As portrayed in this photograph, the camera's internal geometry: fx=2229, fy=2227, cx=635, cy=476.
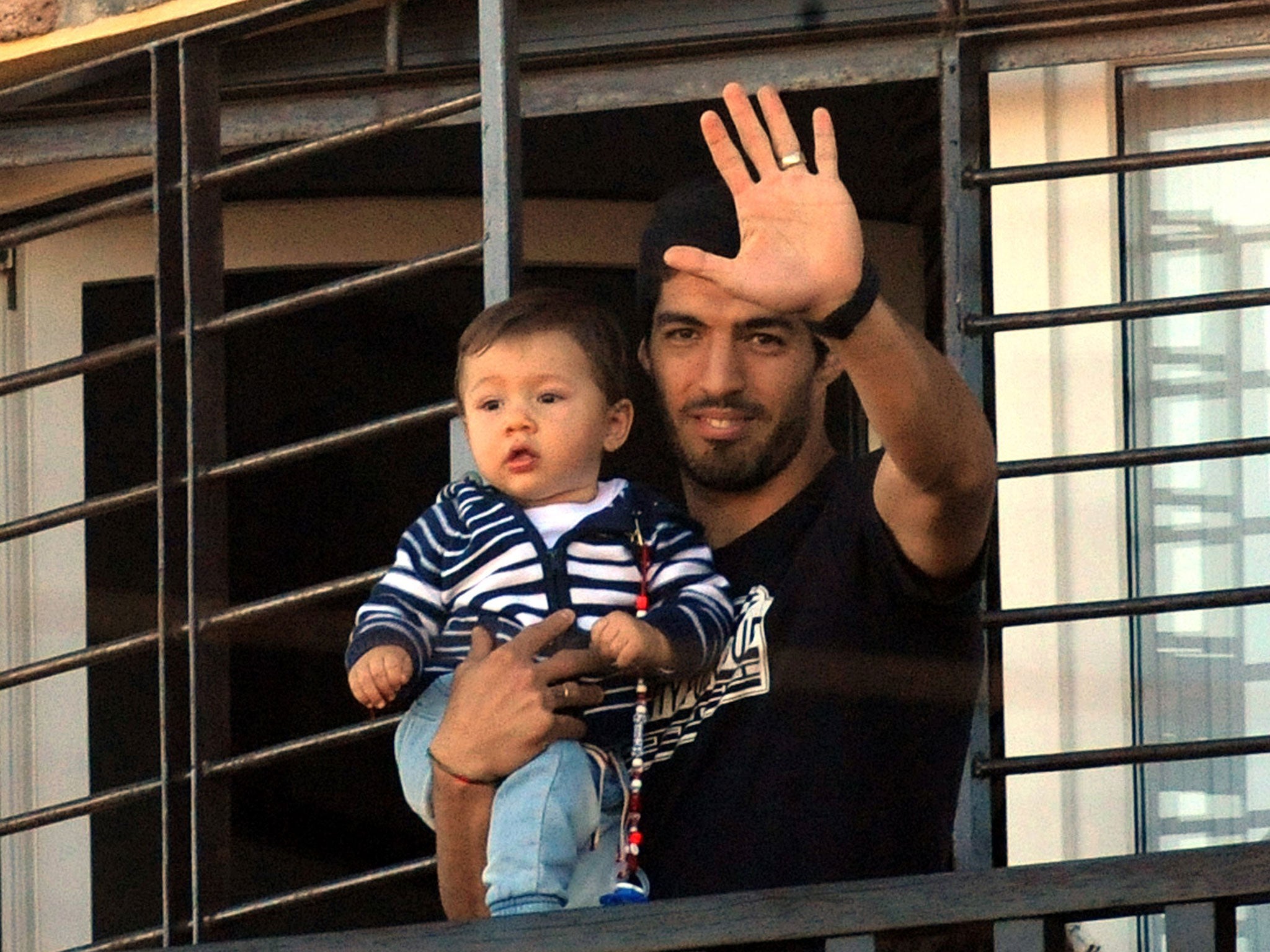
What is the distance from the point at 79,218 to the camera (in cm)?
421

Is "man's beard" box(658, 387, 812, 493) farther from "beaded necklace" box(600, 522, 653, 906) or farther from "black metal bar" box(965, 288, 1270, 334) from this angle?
"black metal bar" box(965, 288, 1270, 334)

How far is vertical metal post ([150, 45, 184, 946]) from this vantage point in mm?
3986

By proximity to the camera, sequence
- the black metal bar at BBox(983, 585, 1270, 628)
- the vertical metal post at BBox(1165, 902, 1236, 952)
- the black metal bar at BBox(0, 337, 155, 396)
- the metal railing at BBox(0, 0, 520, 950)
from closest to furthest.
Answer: the vertical metal post at BBox(1165, 902, 1236, 952) < the black metal bar at BBox(983, 585, 1270, 628) < the metal railing at BBox(0, 0, 520, 950) < the black metal bar at BBox(0, 337, 155, 396)

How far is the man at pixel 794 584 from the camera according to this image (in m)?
2.67

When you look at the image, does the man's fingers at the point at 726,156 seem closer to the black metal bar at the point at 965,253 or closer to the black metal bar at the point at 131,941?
the black metal bar at the point at 965,253

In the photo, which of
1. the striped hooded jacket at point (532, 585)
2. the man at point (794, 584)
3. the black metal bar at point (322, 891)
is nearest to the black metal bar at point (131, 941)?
the black metal bar at point (322, 891)

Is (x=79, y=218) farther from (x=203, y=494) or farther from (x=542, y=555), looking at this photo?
(x=542, y=555)

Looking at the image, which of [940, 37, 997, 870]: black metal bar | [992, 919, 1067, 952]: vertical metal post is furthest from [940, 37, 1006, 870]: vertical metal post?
[992, 919, 1067, 952]: vertical metal post

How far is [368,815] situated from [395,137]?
1.90 metres

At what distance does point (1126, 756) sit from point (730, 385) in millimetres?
949

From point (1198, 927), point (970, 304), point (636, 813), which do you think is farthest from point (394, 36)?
point (1198, 927)

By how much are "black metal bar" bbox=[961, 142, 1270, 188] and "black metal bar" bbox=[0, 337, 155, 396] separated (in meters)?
1.53

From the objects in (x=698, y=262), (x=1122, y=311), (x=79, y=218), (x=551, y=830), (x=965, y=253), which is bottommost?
(x=551, y=830)

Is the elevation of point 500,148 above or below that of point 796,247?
above
